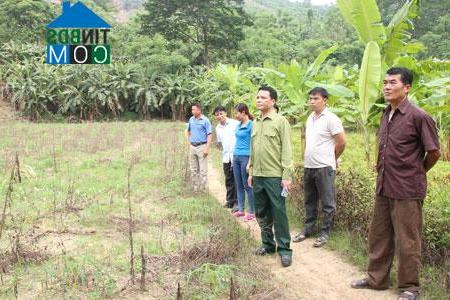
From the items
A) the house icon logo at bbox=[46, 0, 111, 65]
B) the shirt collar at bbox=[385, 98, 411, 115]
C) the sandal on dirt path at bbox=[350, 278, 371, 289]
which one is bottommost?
the sandal on dirt path at bbox=[350, 278, 371, 289]

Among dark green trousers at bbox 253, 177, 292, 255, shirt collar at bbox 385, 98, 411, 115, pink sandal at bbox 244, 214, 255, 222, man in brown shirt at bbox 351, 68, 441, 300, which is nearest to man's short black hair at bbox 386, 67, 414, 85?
man in brown shirt at bbox 351, 68, 441, 300

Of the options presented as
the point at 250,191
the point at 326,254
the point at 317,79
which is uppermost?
the point at 317,79

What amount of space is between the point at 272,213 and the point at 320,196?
91cm

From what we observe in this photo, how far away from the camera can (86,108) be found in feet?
68.7

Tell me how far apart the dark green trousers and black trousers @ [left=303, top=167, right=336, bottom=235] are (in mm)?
767

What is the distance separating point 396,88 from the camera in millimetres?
3779

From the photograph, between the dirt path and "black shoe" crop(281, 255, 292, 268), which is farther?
"black shoe" crop(281, 255, 292, 268)

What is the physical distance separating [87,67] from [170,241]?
57.5 ft

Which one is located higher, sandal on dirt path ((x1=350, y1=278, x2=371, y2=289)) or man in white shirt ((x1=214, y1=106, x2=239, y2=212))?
man in white shirt ((x1=214, y1=106, x2=239, y2=212))

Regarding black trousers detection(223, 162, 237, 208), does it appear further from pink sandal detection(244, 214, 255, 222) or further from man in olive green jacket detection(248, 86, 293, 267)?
man in olive green jacket detection(248, 86, 293, 267)

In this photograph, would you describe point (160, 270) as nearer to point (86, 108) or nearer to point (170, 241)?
point (170, 241)

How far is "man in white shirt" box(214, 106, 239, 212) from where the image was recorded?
6.95 metres

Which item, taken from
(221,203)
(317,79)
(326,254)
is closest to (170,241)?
(326,254)

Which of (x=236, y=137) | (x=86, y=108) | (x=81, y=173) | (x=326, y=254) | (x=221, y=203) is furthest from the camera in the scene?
(x=86, y=108)
